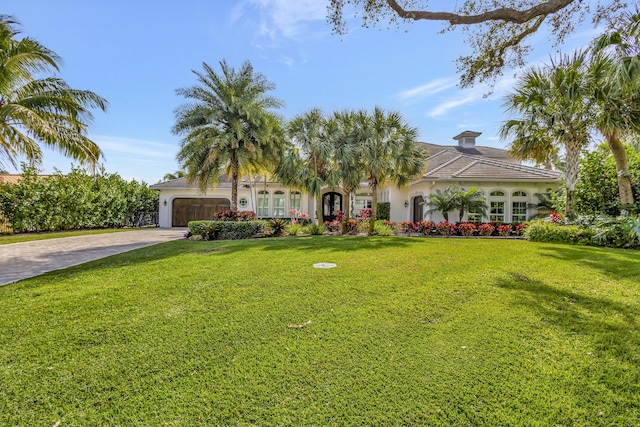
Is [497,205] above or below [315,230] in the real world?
above

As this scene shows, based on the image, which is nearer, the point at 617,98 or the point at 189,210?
the point at 617,98

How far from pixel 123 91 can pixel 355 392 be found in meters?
17.0

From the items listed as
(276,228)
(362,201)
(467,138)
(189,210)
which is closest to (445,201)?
(362,201)

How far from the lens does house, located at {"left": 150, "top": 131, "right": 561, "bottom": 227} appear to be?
17.4 meters

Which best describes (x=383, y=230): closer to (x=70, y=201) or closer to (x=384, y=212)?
(x=384, y=212)

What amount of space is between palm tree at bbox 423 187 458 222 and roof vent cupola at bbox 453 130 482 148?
14094 mm

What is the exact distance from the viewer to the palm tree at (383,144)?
14.8m

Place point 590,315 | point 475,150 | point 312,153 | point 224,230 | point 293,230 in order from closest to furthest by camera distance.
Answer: point 590,315 < point 224,230 < point 293,230 < point 312,153 < point 475,150

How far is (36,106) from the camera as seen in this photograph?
11.6 m

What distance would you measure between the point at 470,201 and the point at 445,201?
1276mm

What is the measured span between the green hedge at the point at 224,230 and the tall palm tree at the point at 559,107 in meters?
13.2

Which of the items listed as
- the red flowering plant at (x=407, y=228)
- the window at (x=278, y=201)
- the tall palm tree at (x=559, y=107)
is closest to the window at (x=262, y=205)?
the window at (x=278, y=201)

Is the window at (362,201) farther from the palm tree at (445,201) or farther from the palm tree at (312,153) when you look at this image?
the palm tree at (312,153)

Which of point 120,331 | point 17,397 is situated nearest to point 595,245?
point 120,331
